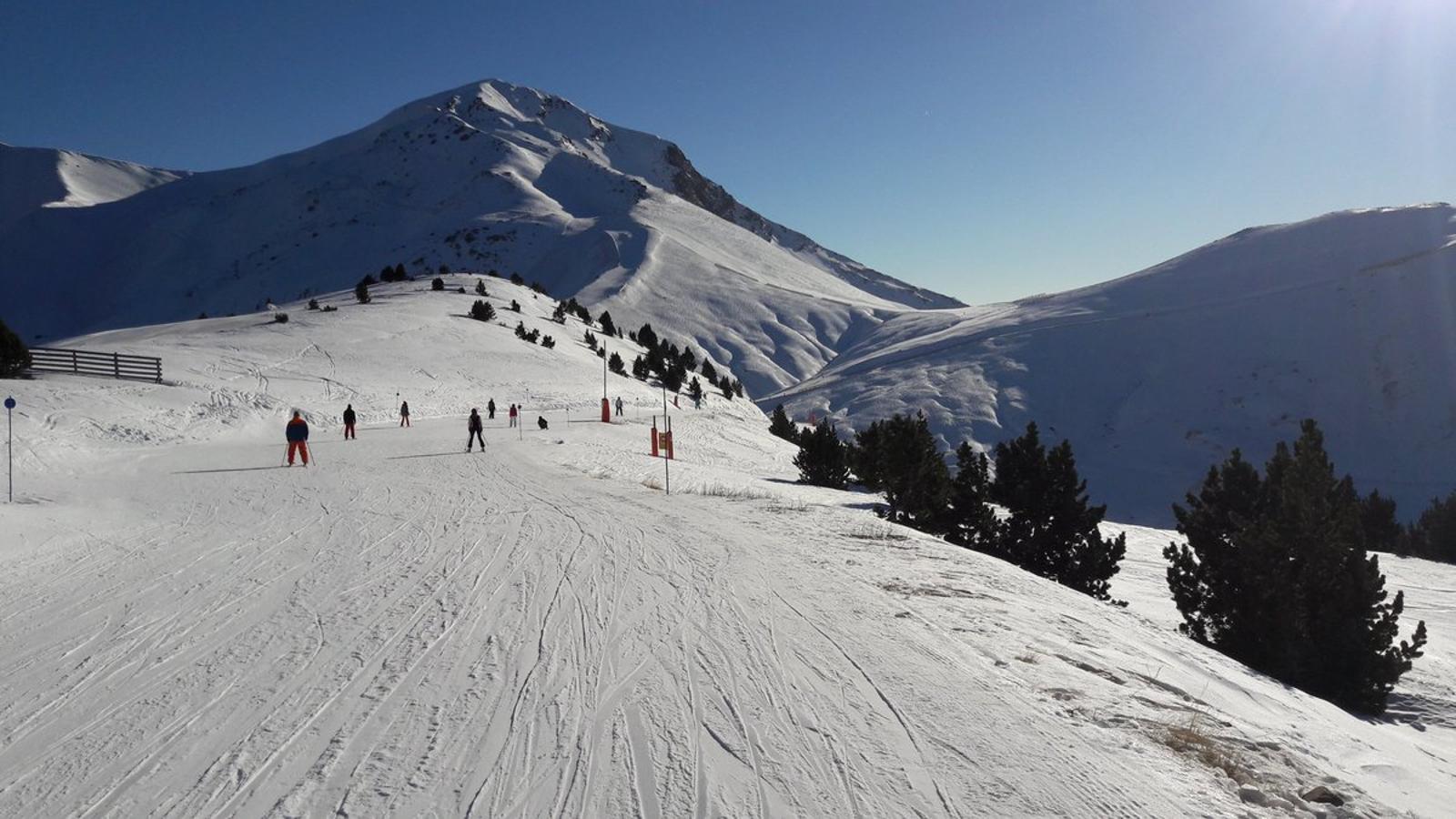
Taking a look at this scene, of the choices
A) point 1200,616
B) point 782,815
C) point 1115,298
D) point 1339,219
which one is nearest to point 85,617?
point 782,815

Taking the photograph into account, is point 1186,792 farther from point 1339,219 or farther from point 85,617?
point 1339,219

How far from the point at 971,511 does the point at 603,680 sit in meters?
13.5

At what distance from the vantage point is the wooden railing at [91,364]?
2851cm

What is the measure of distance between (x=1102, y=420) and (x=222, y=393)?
77466 millimetres

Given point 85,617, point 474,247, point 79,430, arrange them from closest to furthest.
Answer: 1. point 85,617
2. point 79,430
3. point 474,247

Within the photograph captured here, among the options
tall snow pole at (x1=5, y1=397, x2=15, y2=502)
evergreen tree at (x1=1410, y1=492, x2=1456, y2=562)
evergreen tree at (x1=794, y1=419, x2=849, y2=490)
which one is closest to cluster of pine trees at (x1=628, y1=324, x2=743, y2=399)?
evergreen tree at (x1=794, y1=419, x2=849, y2=490)

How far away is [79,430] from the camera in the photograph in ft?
70.9

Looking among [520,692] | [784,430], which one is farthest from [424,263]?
[520,692]

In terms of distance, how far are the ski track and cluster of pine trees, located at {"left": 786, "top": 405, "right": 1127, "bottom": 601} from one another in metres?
8.31

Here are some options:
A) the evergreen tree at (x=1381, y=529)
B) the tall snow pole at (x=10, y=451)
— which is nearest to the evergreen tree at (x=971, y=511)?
the tall snow pole at (x=10, y=451)

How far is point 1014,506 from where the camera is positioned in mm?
16797

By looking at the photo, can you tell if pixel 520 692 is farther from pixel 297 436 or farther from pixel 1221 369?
pixel 1221 369

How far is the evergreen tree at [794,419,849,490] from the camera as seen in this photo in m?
24.9

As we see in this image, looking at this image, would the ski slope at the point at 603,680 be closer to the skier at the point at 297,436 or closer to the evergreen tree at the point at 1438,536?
the skier at the point at 297,436
